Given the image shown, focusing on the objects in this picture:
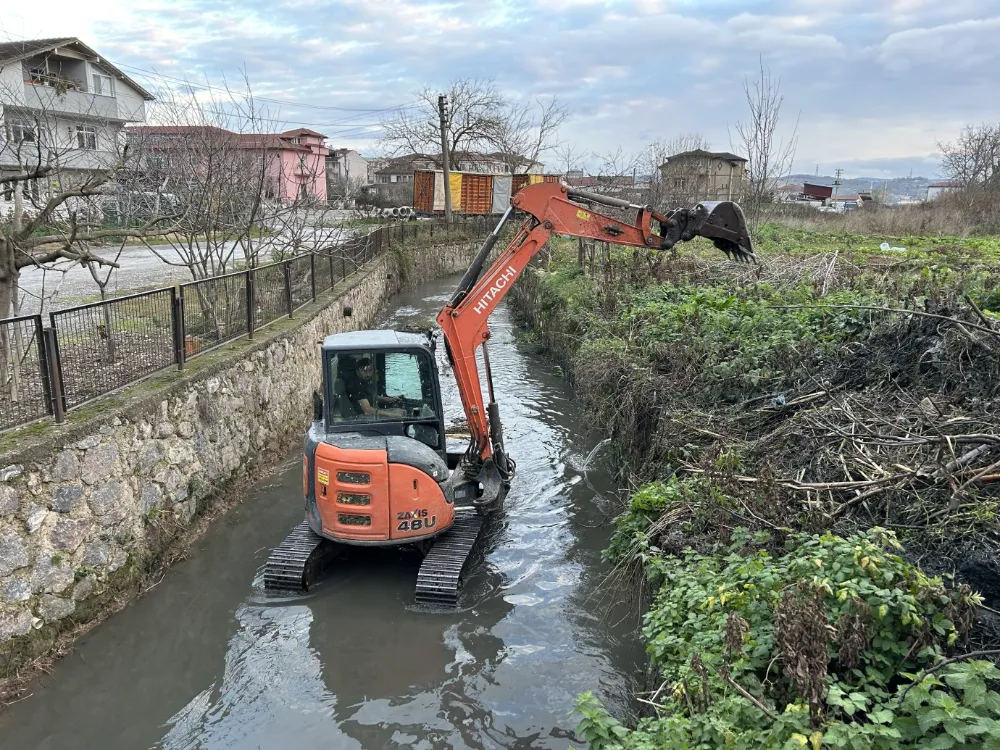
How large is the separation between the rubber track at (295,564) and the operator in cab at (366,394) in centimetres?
141

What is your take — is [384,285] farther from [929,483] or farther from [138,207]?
[929,483]

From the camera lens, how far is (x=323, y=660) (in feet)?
18.7

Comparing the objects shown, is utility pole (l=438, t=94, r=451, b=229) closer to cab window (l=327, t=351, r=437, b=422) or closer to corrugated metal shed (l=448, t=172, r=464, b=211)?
corrugated metal shed (l=448, t=172, r=464, b=211)

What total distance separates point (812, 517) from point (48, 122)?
33.5ft

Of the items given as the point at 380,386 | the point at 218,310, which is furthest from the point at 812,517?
the point at 218,310

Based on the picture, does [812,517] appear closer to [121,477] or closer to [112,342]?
[121,477]

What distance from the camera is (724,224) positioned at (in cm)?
705

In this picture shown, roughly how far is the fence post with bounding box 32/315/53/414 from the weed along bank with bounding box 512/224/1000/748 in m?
5.24

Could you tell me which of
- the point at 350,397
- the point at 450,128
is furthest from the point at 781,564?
the point at 450,128

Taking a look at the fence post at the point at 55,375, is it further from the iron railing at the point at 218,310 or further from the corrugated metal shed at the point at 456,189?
the corrugated metal shed at the point at 456,189

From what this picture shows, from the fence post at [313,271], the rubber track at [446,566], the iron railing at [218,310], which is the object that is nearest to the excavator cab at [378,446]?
the rubber track at [446,566]

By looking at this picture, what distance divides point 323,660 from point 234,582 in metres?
1.65

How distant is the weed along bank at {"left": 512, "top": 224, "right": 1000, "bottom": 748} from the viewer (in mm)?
3170

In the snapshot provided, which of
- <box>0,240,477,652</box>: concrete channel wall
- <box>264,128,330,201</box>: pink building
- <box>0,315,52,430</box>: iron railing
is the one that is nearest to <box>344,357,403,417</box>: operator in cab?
<box>0,240,477,652</box>: concrete channel wall
